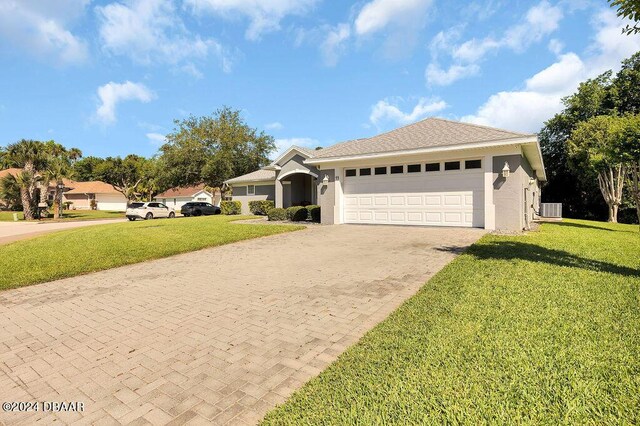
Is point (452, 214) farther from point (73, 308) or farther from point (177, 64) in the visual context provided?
point (177, 64)

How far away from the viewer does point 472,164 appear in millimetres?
13438

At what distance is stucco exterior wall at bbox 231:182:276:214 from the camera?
89.2 feet

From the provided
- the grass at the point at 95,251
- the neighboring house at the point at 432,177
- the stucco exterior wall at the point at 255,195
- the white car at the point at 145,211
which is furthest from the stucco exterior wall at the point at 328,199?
the white car at the point at 145,211

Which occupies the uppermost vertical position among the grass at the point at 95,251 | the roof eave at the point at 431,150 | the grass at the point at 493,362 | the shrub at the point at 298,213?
the roof eave at the point at 431,150

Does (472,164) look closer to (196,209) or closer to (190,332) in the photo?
(190,332)

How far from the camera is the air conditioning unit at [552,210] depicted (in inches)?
1027

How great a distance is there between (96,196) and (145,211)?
38.0 meters

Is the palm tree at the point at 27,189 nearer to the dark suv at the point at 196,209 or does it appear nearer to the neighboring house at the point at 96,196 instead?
the dark suv at the point at 196,209

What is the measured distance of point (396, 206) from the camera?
49.6 ft

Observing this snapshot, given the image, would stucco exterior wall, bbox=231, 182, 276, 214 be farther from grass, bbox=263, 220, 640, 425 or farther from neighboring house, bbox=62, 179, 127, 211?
neighboring house, bbox=62, 179, 127, 211

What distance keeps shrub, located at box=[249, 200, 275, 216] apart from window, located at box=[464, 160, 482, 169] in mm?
15708

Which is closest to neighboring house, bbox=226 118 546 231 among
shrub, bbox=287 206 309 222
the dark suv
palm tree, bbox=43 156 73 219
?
shrub, bbox=287 206 309 222

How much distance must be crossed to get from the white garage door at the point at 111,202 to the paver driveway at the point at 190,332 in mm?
60042

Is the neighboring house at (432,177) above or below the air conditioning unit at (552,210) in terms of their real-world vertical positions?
above
